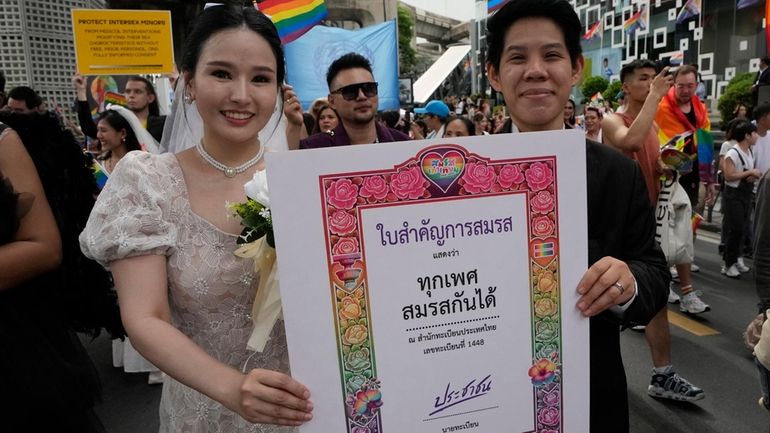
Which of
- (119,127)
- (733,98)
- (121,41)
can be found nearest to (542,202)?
(119,127)

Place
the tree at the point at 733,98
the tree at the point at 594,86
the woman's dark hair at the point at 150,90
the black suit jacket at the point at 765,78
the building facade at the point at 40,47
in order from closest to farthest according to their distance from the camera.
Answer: the woman's dark hair at the point at 150,90
the building facade at the point at 40,47
the black suit jacket at the point at 765,78
the tree at the point at 733,98
the tree at the point at 594,86

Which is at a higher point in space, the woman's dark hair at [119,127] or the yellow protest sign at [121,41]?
the yellow protest sign at [121,41]

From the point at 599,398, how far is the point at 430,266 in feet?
2.24

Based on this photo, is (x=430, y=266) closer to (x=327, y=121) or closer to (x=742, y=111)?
(x=327, y=121)

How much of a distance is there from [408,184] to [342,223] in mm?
151

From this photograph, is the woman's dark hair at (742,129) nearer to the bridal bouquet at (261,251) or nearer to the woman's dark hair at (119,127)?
the woman's dark hair at (119,127)

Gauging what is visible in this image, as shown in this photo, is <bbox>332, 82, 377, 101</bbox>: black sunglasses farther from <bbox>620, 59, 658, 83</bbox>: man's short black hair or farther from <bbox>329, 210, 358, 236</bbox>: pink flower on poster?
<bbox>329, 210, 358, 236</bbox>: pink flower on poster

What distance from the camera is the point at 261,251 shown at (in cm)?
117

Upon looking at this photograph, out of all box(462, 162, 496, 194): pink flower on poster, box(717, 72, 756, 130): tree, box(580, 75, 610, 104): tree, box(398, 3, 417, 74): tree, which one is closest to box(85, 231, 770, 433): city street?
box(462, 162, 496, 194): pink flower on poster

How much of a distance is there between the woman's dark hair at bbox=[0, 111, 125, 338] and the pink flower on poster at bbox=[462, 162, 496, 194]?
1.37 meters

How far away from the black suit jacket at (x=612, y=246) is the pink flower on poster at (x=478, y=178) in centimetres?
45

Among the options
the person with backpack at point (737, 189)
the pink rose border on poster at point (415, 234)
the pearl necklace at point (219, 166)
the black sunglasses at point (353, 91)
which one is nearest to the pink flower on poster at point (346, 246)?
the pink rose border on poster at point (415, 234)

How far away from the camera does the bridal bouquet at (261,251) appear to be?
3.85 feet

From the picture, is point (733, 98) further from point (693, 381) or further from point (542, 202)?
point (542, 202)
